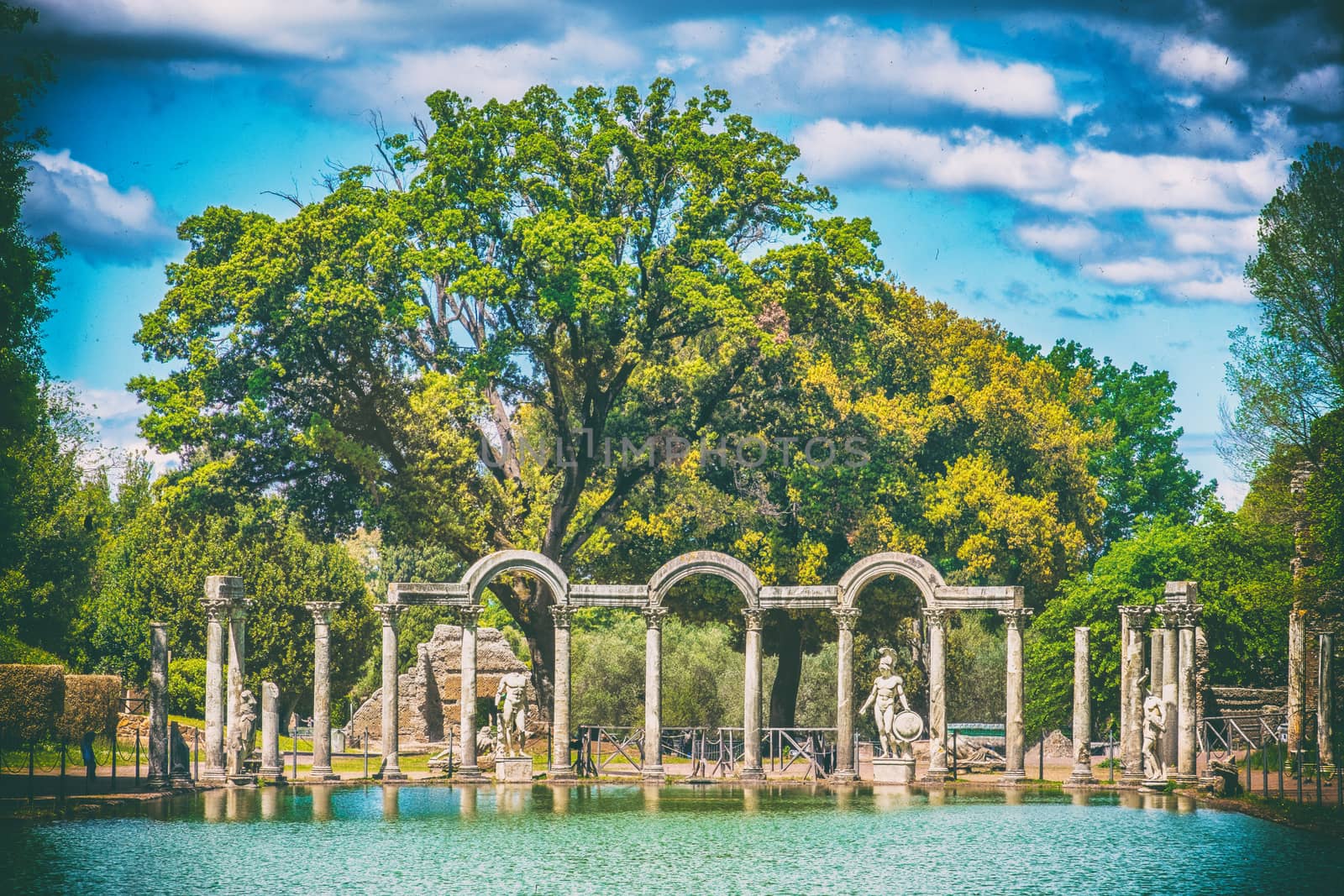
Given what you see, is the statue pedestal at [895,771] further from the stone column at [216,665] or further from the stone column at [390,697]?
the stone column at [216,665]

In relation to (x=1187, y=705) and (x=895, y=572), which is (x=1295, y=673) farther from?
(x=895, y=572)

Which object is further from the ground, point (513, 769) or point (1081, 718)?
point (1081, 718)

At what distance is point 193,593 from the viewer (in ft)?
173

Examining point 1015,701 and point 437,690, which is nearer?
point 1015,701

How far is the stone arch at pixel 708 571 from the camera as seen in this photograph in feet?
117

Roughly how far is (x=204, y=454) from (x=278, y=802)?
46.0 feet

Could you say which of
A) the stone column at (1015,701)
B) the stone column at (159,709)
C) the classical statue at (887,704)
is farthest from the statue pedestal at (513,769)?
the stone column at (1015,701)

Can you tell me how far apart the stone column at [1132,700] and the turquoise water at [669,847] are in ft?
7.59

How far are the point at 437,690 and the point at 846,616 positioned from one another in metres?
19.2

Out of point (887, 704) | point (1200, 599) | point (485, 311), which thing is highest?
point (485, 311)

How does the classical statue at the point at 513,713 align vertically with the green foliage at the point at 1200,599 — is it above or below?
below

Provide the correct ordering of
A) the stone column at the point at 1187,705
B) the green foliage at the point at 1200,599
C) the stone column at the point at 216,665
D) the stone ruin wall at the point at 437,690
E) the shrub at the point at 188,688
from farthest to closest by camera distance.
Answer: the shrub at the point at 188,688 < the stone ruin wall at the point at 437,690 < the green foliage at the point at 1200,599 < the stone column at the point at 216,665 < the stone column at the point at 1187,705

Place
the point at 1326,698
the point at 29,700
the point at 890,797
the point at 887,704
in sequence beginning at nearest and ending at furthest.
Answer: the point at 890,797, the point at 29,700, the point at 1326,698, the point at 887,704

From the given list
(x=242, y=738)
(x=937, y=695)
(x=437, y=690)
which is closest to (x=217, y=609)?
(x=242, y=738)
